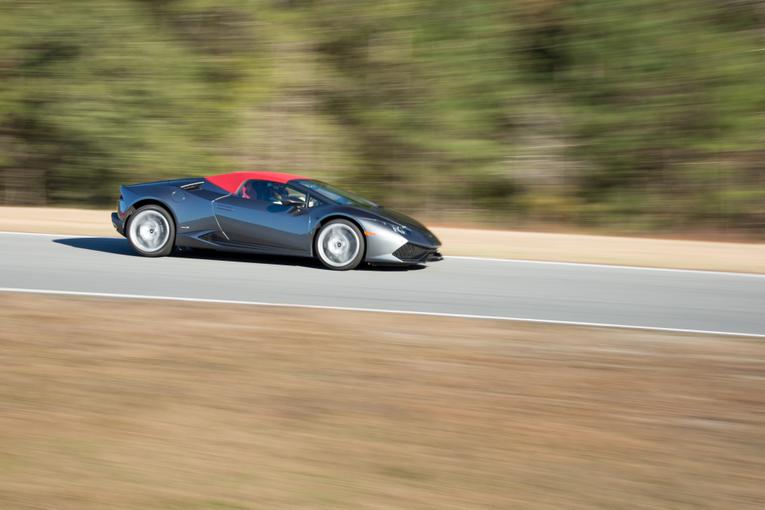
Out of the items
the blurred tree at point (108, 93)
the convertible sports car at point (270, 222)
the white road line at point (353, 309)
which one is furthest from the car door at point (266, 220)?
the blurred tree at point (108, 93)

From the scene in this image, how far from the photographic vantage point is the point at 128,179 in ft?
65.2

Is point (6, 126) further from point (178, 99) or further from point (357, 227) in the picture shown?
point (357, 227)

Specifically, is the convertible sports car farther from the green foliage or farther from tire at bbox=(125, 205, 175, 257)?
the green foliage

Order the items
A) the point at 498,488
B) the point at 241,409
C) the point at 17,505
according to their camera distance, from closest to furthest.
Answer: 1. the point at 17,505
2. the point at 498,488
3. the point at 241,409

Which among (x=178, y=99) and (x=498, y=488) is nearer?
(x=498, y=488)

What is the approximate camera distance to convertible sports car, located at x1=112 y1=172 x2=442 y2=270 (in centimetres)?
1072

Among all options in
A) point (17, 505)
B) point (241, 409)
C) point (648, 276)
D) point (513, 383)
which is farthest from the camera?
point (648, 276)

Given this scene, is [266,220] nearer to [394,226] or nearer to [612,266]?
[394,226]

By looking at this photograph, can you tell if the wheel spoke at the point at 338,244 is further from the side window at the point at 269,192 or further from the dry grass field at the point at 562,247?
the dry grass field at the point at 562,247

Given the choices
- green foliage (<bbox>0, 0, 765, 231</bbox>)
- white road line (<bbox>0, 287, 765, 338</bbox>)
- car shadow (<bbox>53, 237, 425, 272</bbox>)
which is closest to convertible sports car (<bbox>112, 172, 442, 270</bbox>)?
car shadow (<bbox>53, 237, 425, 272</bbox>)

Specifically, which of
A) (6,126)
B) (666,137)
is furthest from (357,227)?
(6,126)

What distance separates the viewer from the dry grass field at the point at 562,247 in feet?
42.9

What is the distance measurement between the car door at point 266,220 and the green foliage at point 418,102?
29.5ft

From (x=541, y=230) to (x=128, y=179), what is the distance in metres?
9.13
